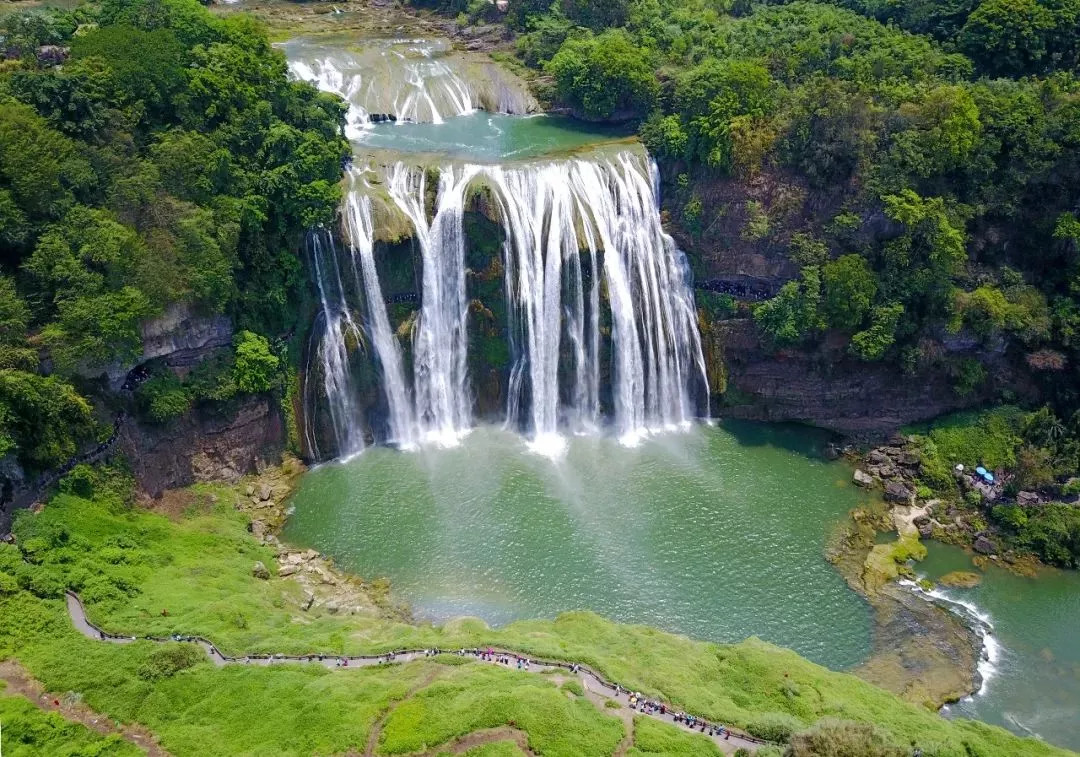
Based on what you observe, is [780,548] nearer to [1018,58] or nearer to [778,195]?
[778,195]

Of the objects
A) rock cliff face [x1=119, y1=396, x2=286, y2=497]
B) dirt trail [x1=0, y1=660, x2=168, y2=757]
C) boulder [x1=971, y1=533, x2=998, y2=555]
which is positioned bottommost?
boulder [x1=971, y1=533, x2=998, y2=555]

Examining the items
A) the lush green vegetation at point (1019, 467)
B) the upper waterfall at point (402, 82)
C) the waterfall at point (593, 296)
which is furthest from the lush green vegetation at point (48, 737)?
the upper waterfall at point (402, 82)

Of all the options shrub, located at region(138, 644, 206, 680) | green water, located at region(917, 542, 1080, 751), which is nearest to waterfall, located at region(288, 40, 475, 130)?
shrub, located at region(138, 644, 206, 680)

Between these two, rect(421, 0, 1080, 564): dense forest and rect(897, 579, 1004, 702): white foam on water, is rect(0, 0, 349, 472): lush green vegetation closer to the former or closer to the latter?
rect(421, 0, 1080, 564): dense forest

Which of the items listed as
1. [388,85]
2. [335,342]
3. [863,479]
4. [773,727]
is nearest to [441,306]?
[335,342]

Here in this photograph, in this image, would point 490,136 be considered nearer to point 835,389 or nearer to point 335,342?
point 335,342

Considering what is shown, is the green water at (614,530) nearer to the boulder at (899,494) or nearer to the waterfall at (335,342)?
the boulder at (899,494)
